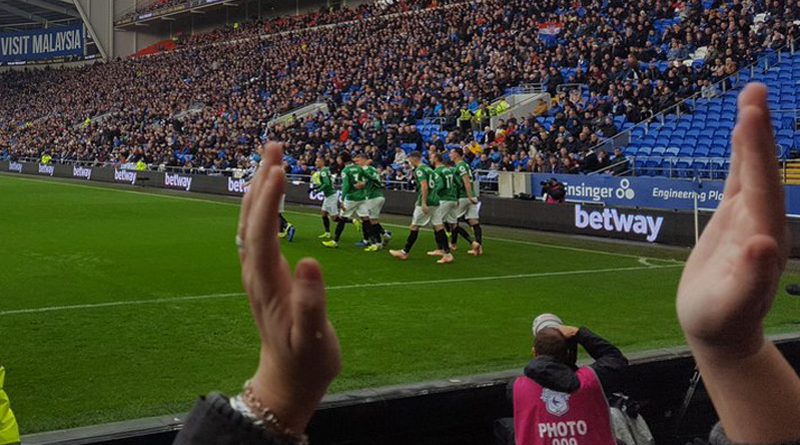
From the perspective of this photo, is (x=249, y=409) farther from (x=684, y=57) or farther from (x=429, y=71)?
(x=429, y=71)

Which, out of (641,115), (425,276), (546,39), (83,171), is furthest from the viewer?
(83,171)

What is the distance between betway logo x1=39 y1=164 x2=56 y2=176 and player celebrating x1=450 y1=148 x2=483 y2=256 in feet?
116

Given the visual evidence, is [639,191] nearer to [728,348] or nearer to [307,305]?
[728,348]

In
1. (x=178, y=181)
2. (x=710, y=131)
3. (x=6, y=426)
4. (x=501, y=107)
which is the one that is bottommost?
Answer: (x=6, y=426)

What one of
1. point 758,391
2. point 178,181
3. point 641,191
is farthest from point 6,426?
point 178,181

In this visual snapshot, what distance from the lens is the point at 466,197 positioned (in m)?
16.4

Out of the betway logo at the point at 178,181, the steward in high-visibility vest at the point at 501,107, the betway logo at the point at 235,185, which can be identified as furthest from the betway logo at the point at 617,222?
the betway logo at the point at 178,181

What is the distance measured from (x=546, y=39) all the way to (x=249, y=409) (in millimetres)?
32094

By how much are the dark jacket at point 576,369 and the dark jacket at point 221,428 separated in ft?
9.28

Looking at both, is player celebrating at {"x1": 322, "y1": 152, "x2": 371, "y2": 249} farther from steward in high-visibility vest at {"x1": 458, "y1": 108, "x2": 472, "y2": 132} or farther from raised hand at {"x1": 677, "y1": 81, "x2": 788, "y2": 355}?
raised hand at {"x1": 677, "y1": 81, "x2": 788, "y2": 355}

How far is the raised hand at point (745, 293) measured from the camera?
1227mm

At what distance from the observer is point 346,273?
14117mm

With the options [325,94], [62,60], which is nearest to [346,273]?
[325,94]

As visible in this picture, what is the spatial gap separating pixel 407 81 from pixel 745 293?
35.0 meters
